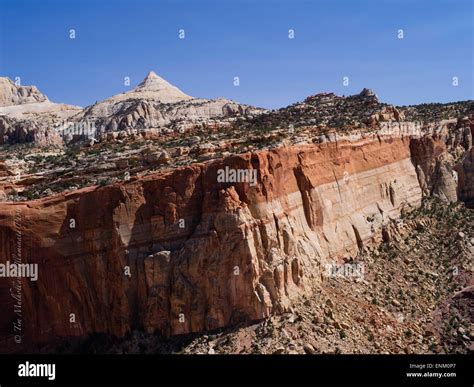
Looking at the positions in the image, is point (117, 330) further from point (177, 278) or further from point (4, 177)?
point (4, 177)

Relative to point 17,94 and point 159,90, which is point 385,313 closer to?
point 159,90

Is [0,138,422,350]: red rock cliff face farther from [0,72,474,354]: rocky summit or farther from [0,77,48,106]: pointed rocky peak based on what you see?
[0,77,48,106]: pointed rocky peak

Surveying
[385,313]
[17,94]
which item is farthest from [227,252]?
[17,94]

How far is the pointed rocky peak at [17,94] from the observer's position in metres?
144

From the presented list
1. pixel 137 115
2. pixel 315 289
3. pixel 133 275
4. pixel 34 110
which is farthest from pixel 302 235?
pixel 34 110

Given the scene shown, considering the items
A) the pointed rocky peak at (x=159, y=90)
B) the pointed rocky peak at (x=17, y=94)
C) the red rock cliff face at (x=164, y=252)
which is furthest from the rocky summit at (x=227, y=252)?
the pointed rocky peak at (x=17, y=94)

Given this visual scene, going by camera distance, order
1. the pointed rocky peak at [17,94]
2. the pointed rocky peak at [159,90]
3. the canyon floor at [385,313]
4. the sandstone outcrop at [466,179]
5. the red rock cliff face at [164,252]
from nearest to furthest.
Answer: the canyon floor at [385,313], the red rock cliff face at [164,252], the sandstone outcrop at [466,179], the pointed rocky peak at [159,90], the pointed rocky peak at [17,94]

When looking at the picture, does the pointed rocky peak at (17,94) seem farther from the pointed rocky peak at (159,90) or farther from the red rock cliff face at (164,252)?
the red rock cliff face at (164,252)

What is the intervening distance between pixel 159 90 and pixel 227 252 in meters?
98.0

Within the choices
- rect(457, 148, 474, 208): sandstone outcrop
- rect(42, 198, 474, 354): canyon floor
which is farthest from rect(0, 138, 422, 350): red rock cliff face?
rect(457, 148, 474, 208): sandstone outcrop

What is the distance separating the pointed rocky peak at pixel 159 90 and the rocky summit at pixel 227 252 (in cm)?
7303

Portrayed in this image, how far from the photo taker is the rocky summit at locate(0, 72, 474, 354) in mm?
32312

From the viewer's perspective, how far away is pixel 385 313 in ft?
124

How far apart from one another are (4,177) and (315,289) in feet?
67.1
